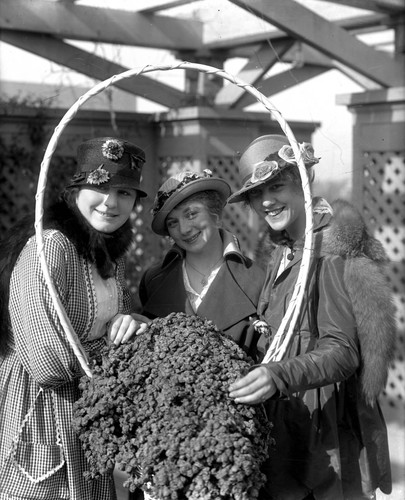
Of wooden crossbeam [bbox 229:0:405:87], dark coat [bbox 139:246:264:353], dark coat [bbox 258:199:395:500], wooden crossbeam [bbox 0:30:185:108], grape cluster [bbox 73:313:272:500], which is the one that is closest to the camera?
grape cluster [bbox 73:313:272:500]

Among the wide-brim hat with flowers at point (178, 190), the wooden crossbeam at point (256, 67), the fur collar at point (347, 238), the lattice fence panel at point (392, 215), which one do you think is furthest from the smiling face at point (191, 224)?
the lattice fence panel at point (392, 215)

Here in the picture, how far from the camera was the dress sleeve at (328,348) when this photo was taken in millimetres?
2150

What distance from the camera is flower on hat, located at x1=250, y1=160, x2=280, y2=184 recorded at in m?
2.44

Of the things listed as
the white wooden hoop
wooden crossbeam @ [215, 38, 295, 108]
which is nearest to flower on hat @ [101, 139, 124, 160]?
the white wooden hoop

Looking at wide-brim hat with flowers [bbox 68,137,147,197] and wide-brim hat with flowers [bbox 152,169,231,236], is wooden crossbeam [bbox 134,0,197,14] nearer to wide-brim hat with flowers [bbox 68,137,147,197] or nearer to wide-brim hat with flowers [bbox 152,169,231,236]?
wide-brim hat with flowers [bbox 152,169,231,236]

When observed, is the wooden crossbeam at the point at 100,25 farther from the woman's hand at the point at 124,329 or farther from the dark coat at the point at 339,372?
the dark coat at the point at 339,372

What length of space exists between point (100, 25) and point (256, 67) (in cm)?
138

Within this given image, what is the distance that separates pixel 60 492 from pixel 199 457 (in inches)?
24.3

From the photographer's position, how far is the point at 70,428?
2.37 metres

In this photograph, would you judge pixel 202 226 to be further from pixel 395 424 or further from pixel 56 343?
pixel 395 424

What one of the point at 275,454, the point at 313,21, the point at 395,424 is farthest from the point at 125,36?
the point at 275,454

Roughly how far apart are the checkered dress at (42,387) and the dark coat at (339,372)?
0.59 meters

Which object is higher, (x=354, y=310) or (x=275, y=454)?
(x=354, y=310)

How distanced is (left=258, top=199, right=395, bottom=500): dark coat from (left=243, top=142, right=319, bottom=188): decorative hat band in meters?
0.19
